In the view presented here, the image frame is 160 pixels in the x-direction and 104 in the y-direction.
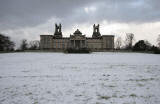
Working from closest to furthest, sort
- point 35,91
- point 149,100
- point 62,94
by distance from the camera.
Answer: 1. point 149,100
2. point 62,94
3. point 35,91

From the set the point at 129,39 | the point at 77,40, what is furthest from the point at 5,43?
the point at 129,39

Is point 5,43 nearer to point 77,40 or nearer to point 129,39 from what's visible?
point 77,40

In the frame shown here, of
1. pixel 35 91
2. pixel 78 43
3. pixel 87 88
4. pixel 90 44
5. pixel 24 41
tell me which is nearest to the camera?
pixel 35 91

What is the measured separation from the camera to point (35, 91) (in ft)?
17.4

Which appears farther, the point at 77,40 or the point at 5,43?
the point at 77,40

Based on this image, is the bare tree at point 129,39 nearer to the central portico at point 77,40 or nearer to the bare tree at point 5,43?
the central portico at point 77,40

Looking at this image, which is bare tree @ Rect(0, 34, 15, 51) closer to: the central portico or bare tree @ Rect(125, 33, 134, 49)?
the central portico

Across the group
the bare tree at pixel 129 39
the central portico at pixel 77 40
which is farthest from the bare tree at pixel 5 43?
the bare tree at pixel 129 39

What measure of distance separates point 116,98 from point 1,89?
571cm

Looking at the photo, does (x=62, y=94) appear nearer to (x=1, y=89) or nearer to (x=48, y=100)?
(x=48, y=100)

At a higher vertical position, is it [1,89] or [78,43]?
[78,43]

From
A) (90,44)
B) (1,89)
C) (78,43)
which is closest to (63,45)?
(78,43)

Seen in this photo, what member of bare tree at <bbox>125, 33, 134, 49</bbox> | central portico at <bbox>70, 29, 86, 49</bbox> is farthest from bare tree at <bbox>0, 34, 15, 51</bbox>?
bare tree at <bbox>125, 33, 134, 49</bbox>

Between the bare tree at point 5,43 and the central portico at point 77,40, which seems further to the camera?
the central portico at point 77,40
